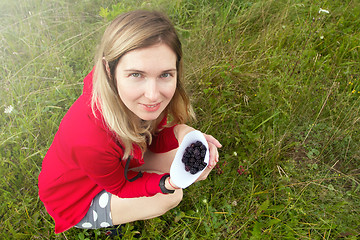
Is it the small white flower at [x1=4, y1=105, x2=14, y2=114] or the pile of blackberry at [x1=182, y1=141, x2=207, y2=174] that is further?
the small white flower at [x1=4, y1=105, x2=14, y2=114]

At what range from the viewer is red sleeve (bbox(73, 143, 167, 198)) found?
1362 mm

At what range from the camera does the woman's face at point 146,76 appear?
1226mm

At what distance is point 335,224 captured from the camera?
194 cm

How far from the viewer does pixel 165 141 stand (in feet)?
6.74

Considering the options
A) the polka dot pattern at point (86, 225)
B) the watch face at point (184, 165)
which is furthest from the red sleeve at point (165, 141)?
Result: the polka dot pattern at point (86, 225)

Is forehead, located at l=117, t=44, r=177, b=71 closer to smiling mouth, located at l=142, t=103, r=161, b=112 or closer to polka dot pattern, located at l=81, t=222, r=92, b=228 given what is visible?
smiling mouth, located at l=142, t=103, r=161, b=112

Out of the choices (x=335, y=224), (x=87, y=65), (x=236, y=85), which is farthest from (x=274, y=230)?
(x=87, y=65)

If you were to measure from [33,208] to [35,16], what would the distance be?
2249 mm

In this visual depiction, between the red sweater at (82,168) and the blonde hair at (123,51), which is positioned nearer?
the blonde hair at (123,51)

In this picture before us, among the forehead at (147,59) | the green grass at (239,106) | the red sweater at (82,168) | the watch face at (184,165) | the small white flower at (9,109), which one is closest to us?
the forehead at (147,59)

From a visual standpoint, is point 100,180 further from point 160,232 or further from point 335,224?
point 335,224

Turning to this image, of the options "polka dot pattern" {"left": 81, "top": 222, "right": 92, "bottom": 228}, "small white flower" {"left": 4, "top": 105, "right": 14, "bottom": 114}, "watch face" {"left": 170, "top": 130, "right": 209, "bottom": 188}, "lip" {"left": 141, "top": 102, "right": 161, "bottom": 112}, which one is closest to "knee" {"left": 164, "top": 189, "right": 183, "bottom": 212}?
"watch face" {"left": 170, "top": 130, "right": 209, "bottom": 188}

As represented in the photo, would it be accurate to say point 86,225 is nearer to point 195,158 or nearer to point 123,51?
point 195,158

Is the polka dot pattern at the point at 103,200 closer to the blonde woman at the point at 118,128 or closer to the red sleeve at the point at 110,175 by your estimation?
the blonde woman at the point at 118,128
